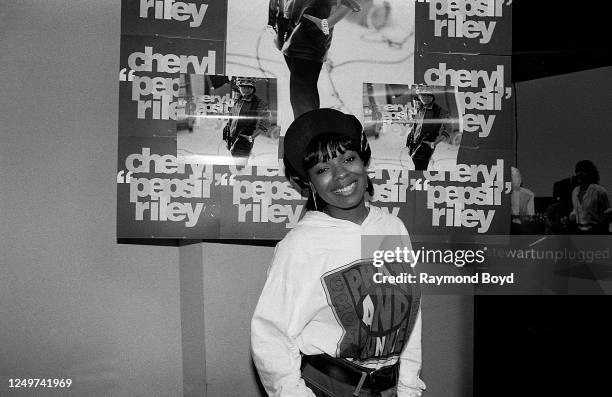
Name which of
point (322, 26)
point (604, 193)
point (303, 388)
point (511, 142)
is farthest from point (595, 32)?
point (303, 388)

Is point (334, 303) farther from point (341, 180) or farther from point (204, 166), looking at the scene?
point (204, 166)

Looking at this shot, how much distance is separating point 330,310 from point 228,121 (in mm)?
978

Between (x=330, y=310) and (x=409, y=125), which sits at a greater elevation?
(x=409, y=125)

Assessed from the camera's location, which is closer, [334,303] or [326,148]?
[334,303]

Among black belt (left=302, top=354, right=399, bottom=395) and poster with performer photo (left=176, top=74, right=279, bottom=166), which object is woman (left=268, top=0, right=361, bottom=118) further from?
black belt (left=302, top=354, right=399, bottom=395)

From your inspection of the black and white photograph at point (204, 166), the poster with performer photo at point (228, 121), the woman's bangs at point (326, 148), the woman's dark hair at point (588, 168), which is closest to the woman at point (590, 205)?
the woman's dark hair at point (588, 168)

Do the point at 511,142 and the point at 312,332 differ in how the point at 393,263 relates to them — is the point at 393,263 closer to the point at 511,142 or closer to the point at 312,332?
the point at 312,332

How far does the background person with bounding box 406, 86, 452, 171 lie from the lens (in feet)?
8.16

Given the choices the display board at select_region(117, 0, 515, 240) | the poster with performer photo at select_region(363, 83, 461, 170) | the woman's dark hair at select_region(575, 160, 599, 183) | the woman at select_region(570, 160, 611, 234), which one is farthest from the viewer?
the woman's dark hair at select_region(575, 160, 599, 183)

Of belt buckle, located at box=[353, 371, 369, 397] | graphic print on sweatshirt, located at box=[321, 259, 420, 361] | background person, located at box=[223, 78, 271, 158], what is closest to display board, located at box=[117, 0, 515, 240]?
background person, located at box=[223, 78, 271, 158]

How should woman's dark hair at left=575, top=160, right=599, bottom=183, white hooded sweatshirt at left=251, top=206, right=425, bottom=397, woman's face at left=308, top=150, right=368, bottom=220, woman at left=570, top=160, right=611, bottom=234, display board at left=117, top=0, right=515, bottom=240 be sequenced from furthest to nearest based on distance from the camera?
woman's dark hair at left=575, top=160, right=599, bottom=183 → woman at left=570, top=160, right=611, bottom=234 → display board at left=117, top=0, right=515, bottom=240 → woman's face at left=308, top=150, right=368, bottom=220 → white hooded sweatshirt at left=251, top=206, right=425, bottom=397

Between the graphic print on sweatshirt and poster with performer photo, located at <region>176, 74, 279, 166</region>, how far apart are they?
0.79m

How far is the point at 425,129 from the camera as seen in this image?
2.49m

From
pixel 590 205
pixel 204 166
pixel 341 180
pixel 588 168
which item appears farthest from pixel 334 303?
pixel 588 168
